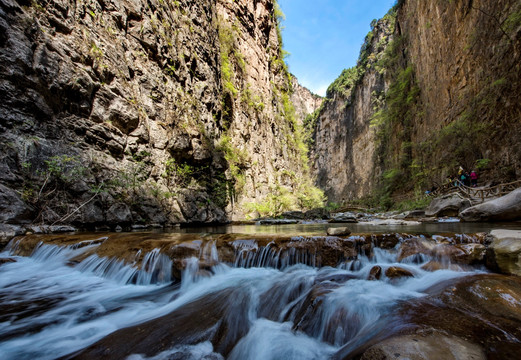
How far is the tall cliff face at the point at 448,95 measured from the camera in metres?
9.20

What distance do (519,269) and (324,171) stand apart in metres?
48.3

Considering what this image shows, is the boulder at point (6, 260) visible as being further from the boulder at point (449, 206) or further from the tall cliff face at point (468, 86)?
the tall cliff face at point (468, 86)

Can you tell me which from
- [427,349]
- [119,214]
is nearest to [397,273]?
[427,349]

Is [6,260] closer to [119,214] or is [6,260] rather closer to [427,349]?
[119,214]

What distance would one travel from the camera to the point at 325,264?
3578mm

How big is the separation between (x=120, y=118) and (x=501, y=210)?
43.7 ft

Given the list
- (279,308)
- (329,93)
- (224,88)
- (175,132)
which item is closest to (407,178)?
(224,88)

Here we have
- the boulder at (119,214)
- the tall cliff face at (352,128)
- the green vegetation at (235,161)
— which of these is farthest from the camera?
the tall cliff face at (352,128)

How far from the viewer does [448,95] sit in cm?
1416

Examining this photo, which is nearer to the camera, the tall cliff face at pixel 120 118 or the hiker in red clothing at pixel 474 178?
the tall cliff face at pixel 120 118

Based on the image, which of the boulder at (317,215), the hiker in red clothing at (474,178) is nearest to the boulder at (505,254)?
the hiker in red clothing at (474,178)

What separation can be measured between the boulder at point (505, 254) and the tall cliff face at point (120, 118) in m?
9.20

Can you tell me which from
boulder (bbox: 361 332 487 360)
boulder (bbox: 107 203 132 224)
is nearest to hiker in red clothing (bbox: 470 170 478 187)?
boulder (bbox: 361 332 487 360)

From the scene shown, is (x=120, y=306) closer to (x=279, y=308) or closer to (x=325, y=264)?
(x=279, y=308)
